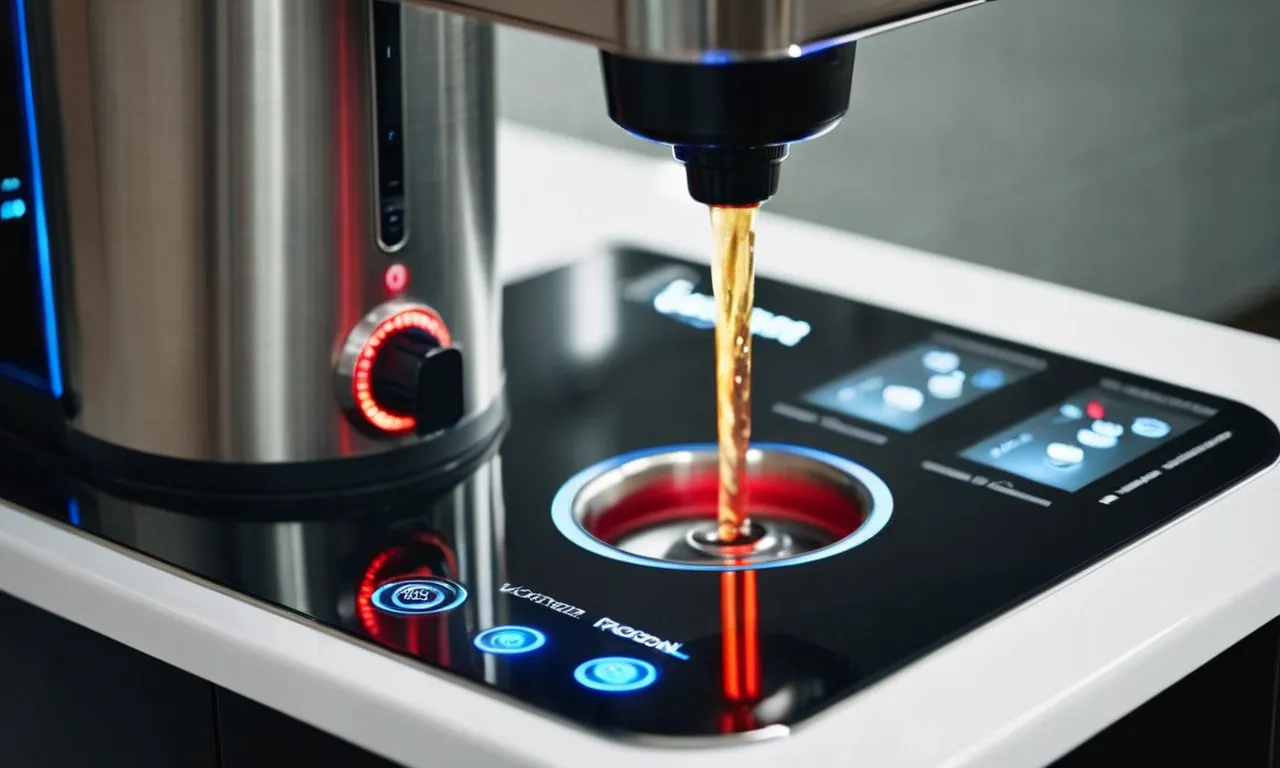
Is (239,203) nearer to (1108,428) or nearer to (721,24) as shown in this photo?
(721,24)

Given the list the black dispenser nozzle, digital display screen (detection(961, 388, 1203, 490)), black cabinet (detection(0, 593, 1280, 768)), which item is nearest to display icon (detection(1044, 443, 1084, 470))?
digital display screen (detection(961, 388, 1203, 490))

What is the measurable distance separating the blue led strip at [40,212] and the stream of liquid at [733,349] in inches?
10.6

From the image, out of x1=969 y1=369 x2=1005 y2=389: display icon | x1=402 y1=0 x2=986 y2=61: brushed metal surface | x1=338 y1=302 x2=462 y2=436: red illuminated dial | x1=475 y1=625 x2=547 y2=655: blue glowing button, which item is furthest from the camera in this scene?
x1=969 y1=369 x2=1005 y2=389: display icon

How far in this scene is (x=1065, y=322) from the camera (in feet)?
2.89

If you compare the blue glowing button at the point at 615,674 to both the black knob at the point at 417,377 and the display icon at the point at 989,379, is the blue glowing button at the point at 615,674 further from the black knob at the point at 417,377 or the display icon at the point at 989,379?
the display icon at the point at 989,379

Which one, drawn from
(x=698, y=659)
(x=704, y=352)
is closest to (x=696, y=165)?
(x=698, y=659)

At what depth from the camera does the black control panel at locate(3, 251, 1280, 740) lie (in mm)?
584

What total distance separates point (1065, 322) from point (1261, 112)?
1.68m

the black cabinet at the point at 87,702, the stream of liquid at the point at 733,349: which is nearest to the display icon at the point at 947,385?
the stream of liquid at the point at 733,349

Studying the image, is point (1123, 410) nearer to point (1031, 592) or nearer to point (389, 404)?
point (1031, 592)

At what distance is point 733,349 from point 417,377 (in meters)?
0.13

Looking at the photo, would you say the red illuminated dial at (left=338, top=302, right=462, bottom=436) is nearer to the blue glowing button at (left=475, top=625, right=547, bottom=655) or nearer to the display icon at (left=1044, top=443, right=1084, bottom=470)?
the blue glowing button at (left=475, top=625, right=547, bottom=655)

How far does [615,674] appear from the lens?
0.58m

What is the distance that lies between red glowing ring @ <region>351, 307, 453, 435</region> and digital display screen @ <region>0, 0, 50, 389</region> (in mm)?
137
